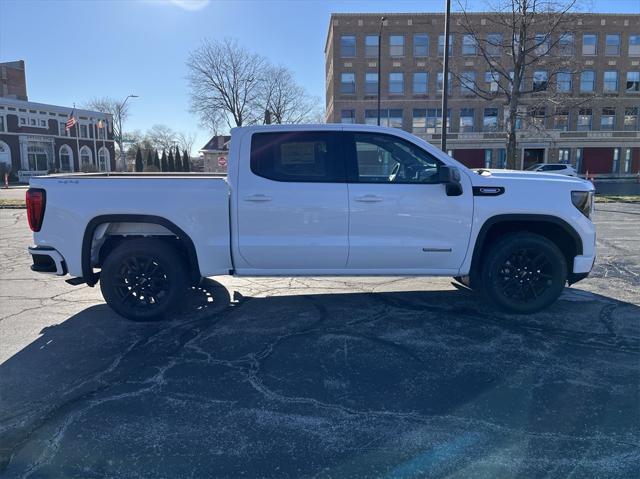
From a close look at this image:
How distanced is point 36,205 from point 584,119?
5155cm

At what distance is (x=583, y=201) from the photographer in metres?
4.89

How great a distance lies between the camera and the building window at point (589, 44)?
44.5 metres

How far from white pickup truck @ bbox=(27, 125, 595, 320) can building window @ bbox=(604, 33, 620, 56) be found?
50.3 m

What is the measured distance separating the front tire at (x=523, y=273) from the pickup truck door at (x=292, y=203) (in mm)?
1616

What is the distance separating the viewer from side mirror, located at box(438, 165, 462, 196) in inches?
180

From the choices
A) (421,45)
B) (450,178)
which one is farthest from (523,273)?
(421,45)

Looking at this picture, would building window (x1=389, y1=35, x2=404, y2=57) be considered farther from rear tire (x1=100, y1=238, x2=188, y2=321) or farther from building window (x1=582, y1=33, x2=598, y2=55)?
rear tire (x1=100, y1=238, x2=188, y2=321)

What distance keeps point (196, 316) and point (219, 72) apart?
143 ft

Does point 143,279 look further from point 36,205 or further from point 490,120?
point 490,120

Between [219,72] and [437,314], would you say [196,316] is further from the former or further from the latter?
[219,72]

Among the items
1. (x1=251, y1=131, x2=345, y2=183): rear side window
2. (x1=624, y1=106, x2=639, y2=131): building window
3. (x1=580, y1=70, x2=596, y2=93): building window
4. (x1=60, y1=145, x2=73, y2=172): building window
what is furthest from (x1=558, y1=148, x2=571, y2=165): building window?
(x1=60, y1=145, x2=73, y2=172): building window

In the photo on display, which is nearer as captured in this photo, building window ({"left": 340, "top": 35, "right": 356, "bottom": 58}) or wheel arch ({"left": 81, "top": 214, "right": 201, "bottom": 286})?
wheel arch ({"left": 81, "top": 214, "right": 201, "bottom": 286})

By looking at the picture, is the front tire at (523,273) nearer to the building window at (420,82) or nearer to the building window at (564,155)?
the building window at (420,82)

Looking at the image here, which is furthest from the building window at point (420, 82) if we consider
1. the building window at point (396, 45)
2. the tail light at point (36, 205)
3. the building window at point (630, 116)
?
the tail light at point (36, 205)
